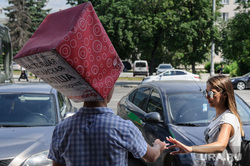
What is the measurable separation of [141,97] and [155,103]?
0.78 meters

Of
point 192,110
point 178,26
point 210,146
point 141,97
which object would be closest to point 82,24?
point 210,146

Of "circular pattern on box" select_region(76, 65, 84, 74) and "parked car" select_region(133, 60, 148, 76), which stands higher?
"circular pattern on box" select_region(76, 65, 84, 74)

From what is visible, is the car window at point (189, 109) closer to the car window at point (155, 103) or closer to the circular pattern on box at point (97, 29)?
the car window at point (155, 103)

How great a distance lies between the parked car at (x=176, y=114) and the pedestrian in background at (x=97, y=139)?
1.70m

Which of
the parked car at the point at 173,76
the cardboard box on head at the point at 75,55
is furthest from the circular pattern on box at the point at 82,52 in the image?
the parked car at the point at 173,76

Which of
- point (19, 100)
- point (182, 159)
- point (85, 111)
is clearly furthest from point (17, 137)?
Answer: point (85, 111)

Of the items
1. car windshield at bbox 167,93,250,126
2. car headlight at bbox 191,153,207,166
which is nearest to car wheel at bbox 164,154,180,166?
car headlight at bbox 191,153,207,166

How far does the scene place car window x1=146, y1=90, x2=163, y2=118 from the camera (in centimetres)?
469

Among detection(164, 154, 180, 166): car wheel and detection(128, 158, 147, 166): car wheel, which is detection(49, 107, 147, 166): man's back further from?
detection(128, 158, 147, 166): car wheel

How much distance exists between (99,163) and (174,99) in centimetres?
318

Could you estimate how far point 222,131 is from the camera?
2.27 meters

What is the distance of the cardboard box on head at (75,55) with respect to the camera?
1.46 m

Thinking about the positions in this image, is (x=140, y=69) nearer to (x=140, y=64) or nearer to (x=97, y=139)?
(x=140, y=64)

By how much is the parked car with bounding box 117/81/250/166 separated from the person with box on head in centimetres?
175
